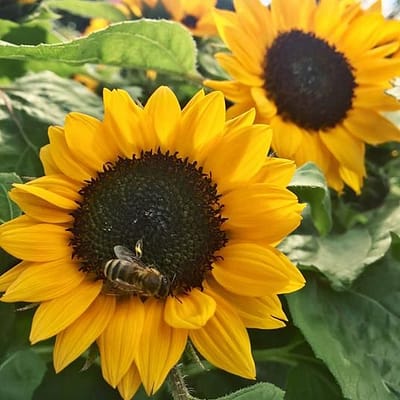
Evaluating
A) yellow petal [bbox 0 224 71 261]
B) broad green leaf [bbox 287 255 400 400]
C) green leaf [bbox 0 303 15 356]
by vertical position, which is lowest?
green leaf [bbox 0 303 15 356]

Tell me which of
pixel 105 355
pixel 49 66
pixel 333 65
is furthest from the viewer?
pixel 49 66

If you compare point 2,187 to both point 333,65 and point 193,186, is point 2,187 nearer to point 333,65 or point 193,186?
point 193,186

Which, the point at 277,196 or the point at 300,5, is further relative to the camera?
the point at 300,5

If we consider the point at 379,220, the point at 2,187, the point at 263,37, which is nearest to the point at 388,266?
the point at 379,220

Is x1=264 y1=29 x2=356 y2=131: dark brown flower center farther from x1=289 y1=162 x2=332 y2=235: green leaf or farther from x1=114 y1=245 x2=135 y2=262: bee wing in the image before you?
x1=114 y1=245 x2=135 y2=262: bee wing

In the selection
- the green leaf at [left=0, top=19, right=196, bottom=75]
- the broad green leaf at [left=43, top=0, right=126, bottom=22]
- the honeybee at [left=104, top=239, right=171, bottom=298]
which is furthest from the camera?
the broad green leaf at [left=43, top=0, right=126, bottom=22]

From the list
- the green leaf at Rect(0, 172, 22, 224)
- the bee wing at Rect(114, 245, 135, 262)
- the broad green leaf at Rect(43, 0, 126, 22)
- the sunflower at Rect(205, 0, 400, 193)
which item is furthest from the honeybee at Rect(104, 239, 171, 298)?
the broad green leaf at Rect(43, 0, 126, 22)
